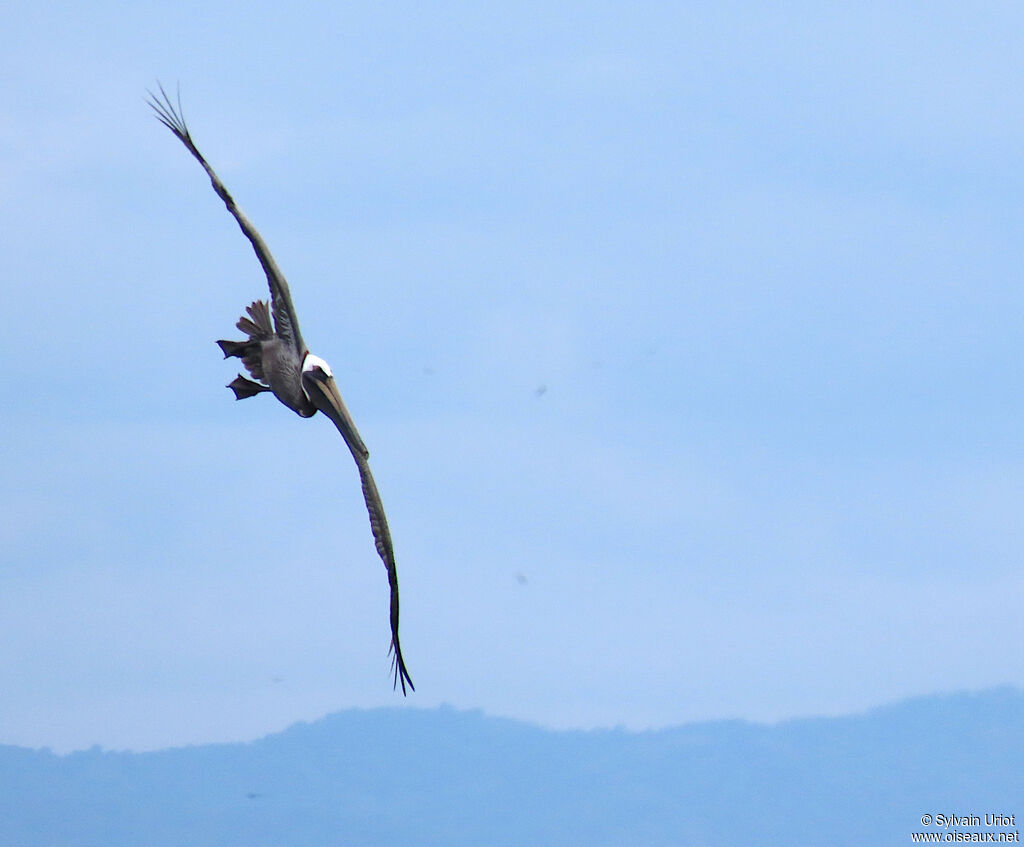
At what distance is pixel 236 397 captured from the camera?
18.1 m

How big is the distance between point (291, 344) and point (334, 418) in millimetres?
964

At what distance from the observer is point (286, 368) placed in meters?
17.8

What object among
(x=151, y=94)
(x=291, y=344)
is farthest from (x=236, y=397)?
(x=151, y=94)

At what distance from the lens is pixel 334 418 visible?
682 inches

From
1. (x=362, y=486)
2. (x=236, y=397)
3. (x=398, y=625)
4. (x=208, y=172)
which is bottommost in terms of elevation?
(x=398, y=625)

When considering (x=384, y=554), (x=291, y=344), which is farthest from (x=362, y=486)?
(x=291, y=344)

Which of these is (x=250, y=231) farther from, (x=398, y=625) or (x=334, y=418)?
(x=398, y=625)

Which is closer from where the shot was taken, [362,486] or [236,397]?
[362,486]

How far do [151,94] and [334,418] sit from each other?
12.1 feet

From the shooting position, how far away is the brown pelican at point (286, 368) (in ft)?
55.3

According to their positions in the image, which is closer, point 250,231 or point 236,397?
point 250,231

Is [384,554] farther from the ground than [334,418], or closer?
closer

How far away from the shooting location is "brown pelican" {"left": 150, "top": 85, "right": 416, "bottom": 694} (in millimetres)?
16844

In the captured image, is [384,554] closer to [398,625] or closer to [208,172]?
[398,625]
